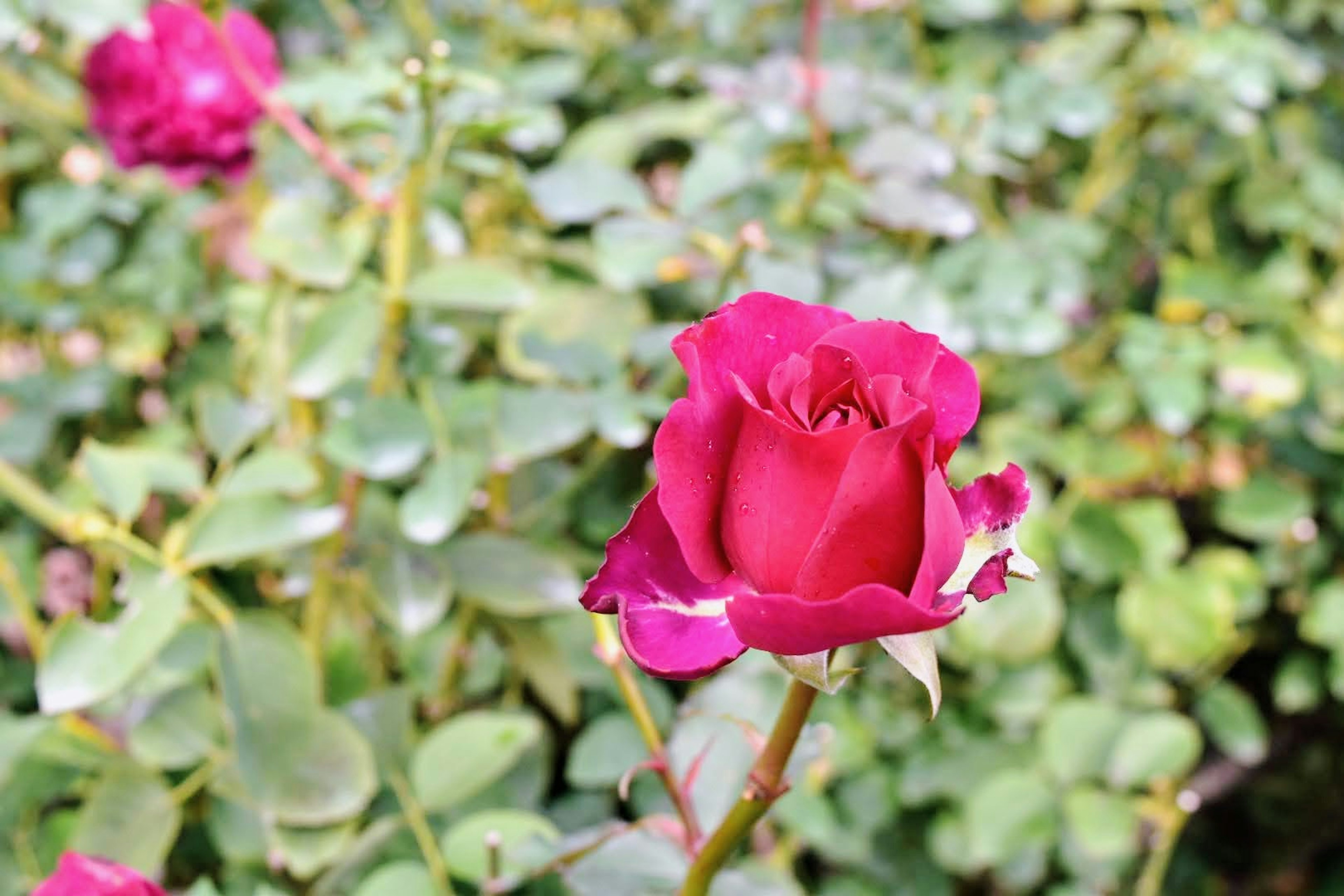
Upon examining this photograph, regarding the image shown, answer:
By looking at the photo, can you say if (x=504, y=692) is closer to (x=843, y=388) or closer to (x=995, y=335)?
(x=995, y=335)

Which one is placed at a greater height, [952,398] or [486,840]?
[952,398]

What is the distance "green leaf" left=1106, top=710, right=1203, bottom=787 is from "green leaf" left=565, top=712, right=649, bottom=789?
0.40m

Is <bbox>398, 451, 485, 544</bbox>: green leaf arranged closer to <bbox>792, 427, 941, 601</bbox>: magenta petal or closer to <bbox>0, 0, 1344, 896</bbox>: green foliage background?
<bbox>0, 0, 1344, 896</bbox>: green foliage background

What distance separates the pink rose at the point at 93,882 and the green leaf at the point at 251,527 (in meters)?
0.21

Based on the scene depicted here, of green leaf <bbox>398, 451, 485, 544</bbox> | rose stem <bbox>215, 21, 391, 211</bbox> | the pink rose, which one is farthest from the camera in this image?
rose stem <bbox>215, 21, 391, 211</bbox>

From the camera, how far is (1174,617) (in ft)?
3.01

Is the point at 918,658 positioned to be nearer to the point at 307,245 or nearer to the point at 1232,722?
the point at 307,245

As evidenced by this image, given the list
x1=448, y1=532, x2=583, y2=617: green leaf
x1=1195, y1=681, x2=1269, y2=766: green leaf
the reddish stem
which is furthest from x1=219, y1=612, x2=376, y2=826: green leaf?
x1=1195, y1=681, x2=1269, y2=766: green leaf

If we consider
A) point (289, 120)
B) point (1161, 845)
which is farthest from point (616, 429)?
point (1161, 845)

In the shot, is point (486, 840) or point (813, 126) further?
point (813, 126)

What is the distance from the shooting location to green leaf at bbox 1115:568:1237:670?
2.99 feet

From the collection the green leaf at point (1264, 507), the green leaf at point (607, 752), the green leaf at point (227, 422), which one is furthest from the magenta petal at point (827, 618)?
the green leaf at point (1264, 507)

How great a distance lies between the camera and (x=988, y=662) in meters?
0.88

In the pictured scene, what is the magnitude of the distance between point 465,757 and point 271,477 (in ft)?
0.62
